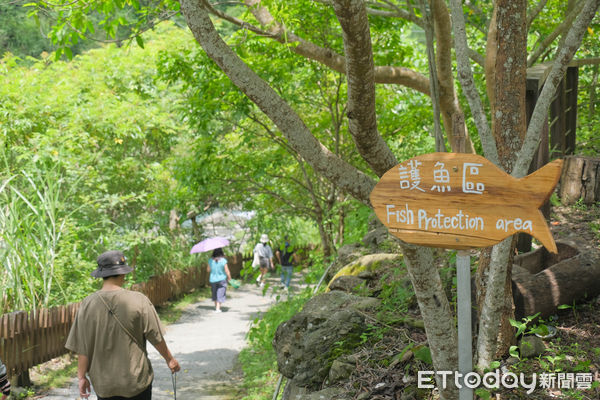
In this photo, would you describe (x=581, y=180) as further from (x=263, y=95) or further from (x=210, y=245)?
(x=210, y=245)

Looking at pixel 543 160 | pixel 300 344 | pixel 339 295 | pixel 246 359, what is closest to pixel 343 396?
pixel 300 344

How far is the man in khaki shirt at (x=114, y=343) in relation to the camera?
12.7ft

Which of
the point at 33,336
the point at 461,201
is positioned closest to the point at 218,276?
the point at 33,336

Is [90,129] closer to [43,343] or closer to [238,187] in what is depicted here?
[238,187]

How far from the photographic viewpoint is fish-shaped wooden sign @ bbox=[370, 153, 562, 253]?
2.31 meters

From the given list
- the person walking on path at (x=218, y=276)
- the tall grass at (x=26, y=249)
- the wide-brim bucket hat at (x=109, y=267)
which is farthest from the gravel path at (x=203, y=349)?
the wide-brim bucket hat at (x=109, y=267)

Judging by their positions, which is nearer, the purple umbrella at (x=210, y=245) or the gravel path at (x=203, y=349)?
the gravel path at (x=203, y=349)

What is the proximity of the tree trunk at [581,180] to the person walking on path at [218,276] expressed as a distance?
269 inches

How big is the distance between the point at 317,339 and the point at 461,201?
2.55 m

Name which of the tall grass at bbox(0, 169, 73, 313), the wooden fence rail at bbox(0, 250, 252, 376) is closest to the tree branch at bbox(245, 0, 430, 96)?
the tall grass at bbox(0, 169, 73, 313)

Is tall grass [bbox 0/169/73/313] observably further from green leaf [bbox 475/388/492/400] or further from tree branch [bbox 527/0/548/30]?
tree branch [bbox 527/0/548/30]

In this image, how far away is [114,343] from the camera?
12.8 feet

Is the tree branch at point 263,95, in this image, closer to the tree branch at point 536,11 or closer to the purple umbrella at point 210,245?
the tree branch at point 536,11

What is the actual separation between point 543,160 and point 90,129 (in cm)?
833
